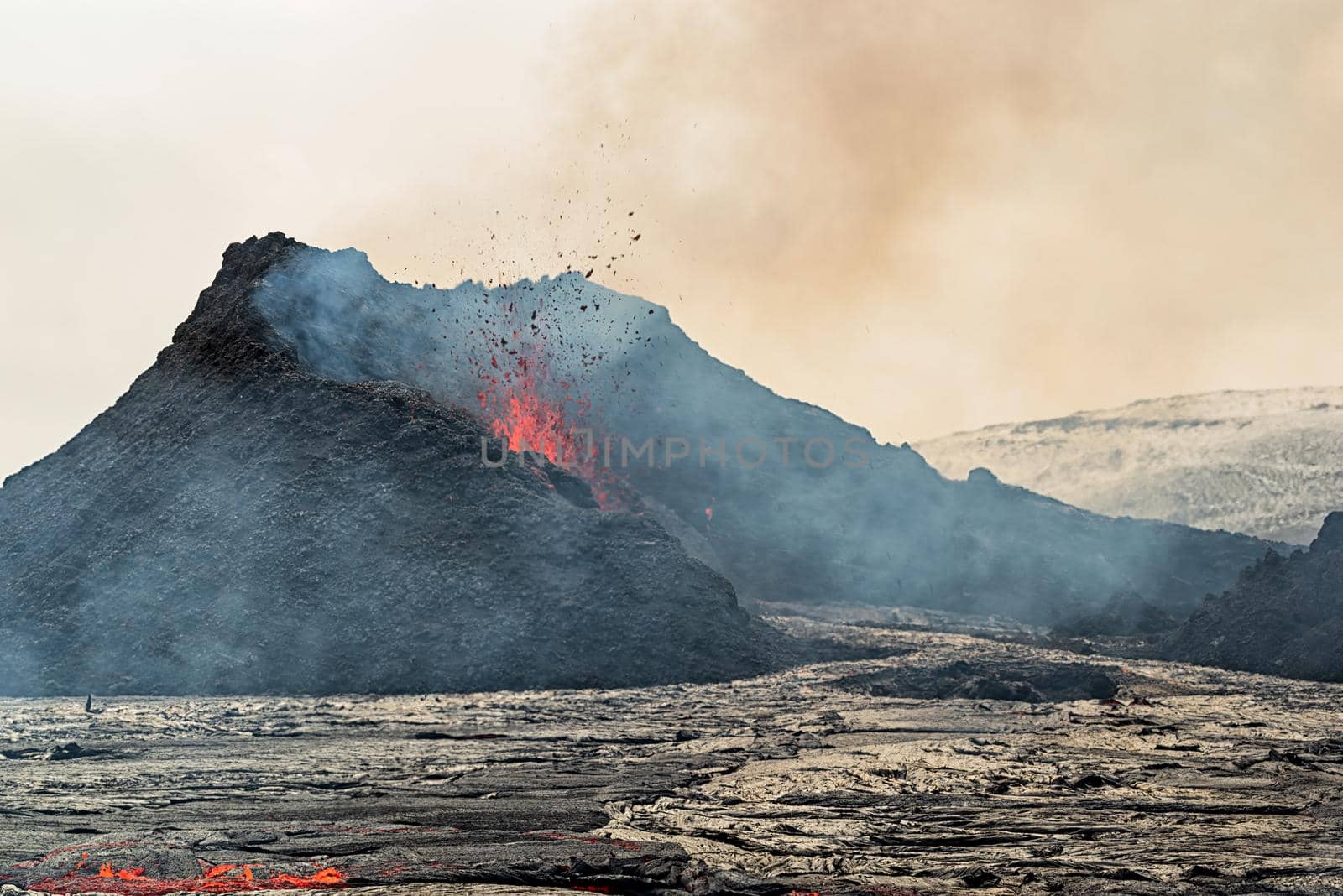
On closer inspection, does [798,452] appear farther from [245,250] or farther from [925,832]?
[925,832]

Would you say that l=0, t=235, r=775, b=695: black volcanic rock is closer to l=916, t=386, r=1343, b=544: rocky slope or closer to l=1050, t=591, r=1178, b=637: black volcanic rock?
l=1050, t=591, r=1178, b=637: black volcanic rock

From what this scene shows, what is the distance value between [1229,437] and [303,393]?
414ft

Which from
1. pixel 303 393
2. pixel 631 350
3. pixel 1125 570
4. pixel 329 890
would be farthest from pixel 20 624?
pixel 1125 570

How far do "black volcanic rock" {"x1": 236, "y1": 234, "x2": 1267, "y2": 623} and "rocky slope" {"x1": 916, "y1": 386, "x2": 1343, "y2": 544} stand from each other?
162 feet

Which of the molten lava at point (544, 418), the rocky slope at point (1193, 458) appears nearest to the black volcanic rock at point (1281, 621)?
the molten lava at point (544, 418)

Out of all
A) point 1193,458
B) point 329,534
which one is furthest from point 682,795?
point 1193,458

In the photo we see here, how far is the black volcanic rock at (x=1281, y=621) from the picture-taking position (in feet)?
84.9

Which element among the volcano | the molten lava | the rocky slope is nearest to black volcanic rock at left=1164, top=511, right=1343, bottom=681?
the volcano

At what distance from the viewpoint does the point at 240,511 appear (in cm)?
2603

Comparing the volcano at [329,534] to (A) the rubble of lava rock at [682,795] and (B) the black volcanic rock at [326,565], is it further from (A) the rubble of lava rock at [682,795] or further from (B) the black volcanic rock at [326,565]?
(A) the rubble of lava rock at [682,795]

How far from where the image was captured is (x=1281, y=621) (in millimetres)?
27609

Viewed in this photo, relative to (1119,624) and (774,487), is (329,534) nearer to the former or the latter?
(1119,624)

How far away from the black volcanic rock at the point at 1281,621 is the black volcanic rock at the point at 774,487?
17.0 meters

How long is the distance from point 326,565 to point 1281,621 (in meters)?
23.0
